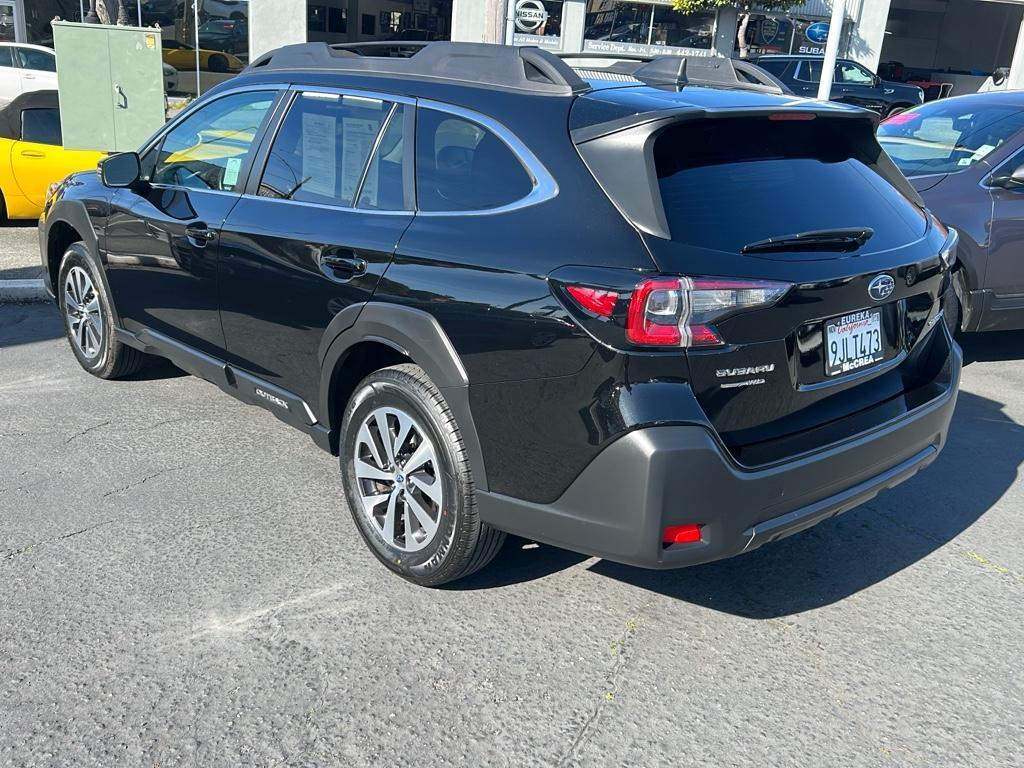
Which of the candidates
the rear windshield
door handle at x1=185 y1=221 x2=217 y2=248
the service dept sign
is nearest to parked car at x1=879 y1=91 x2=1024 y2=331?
the rear windshield

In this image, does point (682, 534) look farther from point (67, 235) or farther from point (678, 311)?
point (67, 235)

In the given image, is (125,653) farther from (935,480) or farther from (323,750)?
(935,480)

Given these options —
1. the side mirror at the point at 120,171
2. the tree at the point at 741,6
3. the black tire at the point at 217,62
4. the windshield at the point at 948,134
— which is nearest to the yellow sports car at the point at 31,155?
the side mirror at the point at 120,171

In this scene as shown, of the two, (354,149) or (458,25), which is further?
(458,25)

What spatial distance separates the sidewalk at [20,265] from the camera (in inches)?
281

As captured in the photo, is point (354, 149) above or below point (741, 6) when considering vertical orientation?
below

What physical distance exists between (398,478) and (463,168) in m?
1.08

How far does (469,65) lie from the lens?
3.41m

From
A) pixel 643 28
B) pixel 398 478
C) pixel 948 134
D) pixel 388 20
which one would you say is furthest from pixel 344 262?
pixel 388 20

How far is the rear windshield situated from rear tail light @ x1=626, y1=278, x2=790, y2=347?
6.3 inches

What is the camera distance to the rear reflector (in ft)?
8.93

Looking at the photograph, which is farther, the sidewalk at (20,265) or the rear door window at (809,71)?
the rear door window at (809,71)

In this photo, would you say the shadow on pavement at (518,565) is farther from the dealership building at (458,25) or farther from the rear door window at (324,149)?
the dealership building at (458,25)

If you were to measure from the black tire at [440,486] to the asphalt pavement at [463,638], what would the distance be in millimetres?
120
